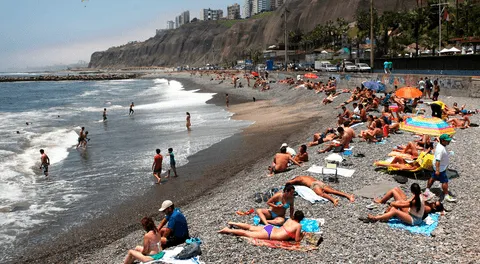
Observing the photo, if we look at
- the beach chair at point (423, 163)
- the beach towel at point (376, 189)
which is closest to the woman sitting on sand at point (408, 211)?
the beach towel at point (376, 189)

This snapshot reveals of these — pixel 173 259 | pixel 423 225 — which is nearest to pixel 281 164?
pixel 423 225

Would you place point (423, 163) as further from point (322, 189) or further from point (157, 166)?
point (157, 166)

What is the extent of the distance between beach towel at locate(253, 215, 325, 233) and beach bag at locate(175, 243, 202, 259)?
153 centimetres

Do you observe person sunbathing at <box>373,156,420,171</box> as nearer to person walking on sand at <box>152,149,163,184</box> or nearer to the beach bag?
the beach bag

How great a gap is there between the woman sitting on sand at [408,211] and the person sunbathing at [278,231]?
1.51 metres

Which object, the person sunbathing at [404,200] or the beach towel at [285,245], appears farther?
the person sunbathing at [404,200]

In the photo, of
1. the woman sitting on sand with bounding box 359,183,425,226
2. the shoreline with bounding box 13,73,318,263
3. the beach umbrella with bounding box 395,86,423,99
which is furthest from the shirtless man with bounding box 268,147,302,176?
the beach umbrella with bounding box 395,86,423,99

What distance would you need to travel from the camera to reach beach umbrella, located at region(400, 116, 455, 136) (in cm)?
1092

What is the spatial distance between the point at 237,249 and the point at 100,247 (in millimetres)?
3694

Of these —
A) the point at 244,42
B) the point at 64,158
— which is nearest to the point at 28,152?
the point at 64,158

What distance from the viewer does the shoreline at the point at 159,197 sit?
8.87 meters

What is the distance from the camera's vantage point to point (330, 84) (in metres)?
32.4

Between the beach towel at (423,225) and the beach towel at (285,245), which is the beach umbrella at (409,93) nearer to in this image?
the beach towel at (423,225)

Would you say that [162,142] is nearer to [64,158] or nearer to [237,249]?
[64,158]
